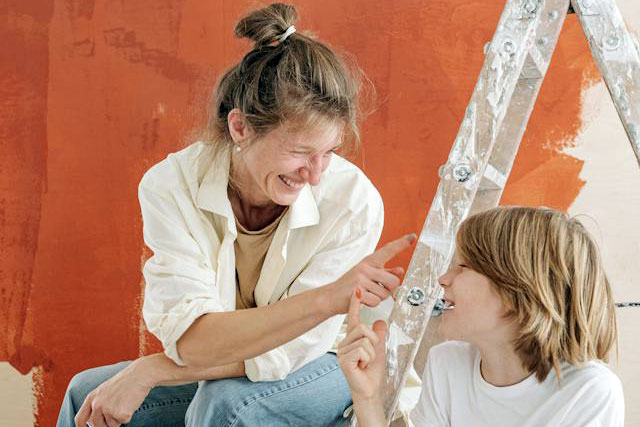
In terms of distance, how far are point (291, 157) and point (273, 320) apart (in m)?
0.30

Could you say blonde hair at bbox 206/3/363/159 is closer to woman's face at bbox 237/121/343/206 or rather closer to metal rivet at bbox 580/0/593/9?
woman's face at bbox 237/121/343/206

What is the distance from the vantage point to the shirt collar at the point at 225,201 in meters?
1.67

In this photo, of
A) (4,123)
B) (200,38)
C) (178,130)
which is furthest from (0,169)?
(200,38)

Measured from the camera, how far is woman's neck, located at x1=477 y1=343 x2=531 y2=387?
55.7 inches

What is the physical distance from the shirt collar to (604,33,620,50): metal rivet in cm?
62

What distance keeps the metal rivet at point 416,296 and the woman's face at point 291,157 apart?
0.29m

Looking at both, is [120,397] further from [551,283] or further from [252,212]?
[551,283]

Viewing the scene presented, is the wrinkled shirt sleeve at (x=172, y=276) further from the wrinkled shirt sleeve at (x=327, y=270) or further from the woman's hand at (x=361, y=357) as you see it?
the woman's hand at (x=361, y=357)

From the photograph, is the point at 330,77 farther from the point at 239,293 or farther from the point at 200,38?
the point at 200,38

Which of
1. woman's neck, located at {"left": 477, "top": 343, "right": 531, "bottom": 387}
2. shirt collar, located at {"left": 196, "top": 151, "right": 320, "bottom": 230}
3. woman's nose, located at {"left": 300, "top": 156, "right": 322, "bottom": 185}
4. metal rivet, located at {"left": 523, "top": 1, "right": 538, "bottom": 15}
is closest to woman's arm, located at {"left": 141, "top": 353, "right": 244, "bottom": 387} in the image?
shirt collar, located at {"left": 196, "top": 151, "right": 320, "bottom": 230}

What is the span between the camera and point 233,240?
1686mm

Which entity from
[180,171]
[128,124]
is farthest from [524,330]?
[128,124]

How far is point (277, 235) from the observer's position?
5.61 ft

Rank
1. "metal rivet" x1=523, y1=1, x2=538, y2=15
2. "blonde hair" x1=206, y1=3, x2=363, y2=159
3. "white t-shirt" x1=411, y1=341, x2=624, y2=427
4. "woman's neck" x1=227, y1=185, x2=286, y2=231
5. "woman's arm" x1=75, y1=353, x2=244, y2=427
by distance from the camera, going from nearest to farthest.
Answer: "white t-shirt" x1=411, y1=341, x2=624, y2=427, "metal rivet" x1=523, y1=1, x2=538, y2=15, "blonde hair" x1=206, y1=3, x2=363, y2=159, "woman's arm" x1=75, y1=353, x2=244, y2=427, "woman's neck" x1=227, y1=185, x2=286, y2=231
